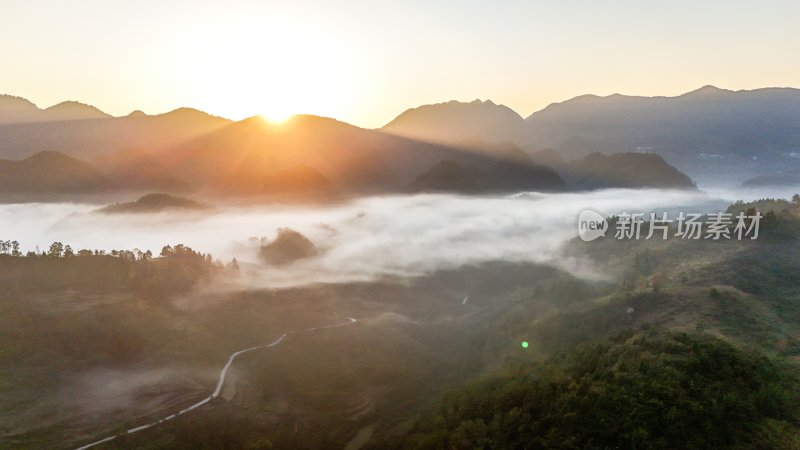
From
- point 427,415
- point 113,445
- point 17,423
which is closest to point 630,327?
point 427,415

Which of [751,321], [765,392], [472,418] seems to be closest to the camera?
[765,392]

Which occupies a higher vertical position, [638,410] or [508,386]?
[638,410]

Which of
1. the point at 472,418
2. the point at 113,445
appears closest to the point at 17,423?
the point at 113,445

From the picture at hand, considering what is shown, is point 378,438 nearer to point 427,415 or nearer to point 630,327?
point 427,415

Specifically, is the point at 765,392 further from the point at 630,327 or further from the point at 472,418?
the point at 472,418

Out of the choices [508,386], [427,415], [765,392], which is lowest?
[427,415]

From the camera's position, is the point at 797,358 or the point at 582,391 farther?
the point at 582,391

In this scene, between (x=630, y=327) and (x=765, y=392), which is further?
(x=630, y=327)

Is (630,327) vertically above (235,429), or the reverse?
(630,327)

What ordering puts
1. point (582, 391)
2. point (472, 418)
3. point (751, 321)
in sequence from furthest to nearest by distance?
point (472, 418)
point (751, 321)
point (582, 391)
